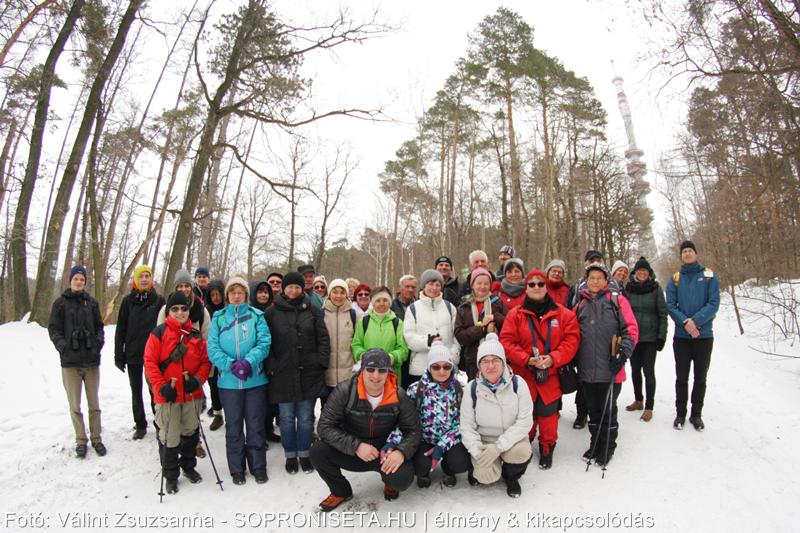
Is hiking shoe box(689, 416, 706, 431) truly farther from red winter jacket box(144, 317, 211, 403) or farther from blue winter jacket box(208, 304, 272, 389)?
red winter jacket box(144, 317, 211, 403)

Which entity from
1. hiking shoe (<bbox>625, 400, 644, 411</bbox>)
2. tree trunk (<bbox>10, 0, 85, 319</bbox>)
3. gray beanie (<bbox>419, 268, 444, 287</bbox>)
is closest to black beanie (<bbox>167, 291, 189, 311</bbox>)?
gray beanie (<bbox>419, 268, 444, 287</bbox>)

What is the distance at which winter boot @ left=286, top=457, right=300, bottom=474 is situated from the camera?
429cm

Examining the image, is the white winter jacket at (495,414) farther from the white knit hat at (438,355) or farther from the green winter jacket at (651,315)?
→ the green winter jacket at (651,315)

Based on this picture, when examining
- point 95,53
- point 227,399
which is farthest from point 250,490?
point 95,53

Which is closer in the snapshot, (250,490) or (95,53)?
(250,490)

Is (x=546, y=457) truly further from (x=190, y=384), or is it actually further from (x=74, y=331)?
(x=74, y=331)

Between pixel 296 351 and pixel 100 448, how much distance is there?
8.30 ft

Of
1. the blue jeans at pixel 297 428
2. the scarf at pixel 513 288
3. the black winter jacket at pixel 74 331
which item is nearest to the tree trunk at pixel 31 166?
the black winter jacket at pixel 74 331

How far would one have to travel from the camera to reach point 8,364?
7.29m

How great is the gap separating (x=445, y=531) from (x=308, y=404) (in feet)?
5.91

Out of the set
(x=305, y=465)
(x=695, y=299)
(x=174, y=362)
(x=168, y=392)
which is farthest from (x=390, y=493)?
(x=695, y=299)

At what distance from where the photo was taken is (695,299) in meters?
4.83

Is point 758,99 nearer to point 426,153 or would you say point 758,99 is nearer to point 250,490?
point 250,490

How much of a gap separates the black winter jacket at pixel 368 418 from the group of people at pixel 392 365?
12mm
